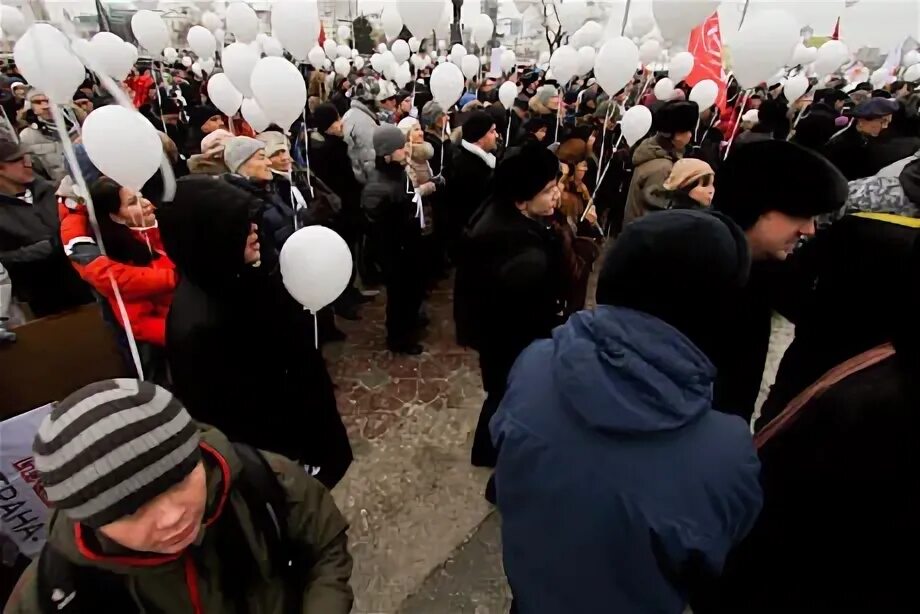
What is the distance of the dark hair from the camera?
7.47ft

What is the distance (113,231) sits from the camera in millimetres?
2289

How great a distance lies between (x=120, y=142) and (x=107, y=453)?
1.40m

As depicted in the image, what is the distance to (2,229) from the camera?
8.39 ft

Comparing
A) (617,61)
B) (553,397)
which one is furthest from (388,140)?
(553,397)

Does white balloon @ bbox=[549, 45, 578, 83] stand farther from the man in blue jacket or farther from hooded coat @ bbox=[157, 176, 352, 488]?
the man in blue jacket

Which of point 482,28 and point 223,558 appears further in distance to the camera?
point 482,28

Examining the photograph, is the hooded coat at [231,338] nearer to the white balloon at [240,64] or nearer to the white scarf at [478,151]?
the white balloon at [240,64]

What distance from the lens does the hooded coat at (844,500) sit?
99cm

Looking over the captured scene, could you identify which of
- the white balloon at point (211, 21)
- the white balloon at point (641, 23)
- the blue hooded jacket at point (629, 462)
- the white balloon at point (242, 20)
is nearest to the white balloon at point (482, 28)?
the white balloon at point (641, 23)

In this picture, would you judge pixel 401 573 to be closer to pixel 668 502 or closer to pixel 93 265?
pixel 668 502

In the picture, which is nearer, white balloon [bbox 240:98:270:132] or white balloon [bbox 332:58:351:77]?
white balloon [bbox 240:98:270:132]

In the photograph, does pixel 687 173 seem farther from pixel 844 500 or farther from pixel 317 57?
pixel 317 57

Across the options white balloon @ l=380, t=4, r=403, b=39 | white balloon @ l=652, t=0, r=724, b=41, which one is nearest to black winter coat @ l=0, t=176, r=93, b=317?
white balloon @ l=652, t=0, r=724, b=41

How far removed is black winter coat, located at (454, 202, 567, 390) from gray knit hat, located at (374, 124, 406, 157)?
1351 mm
